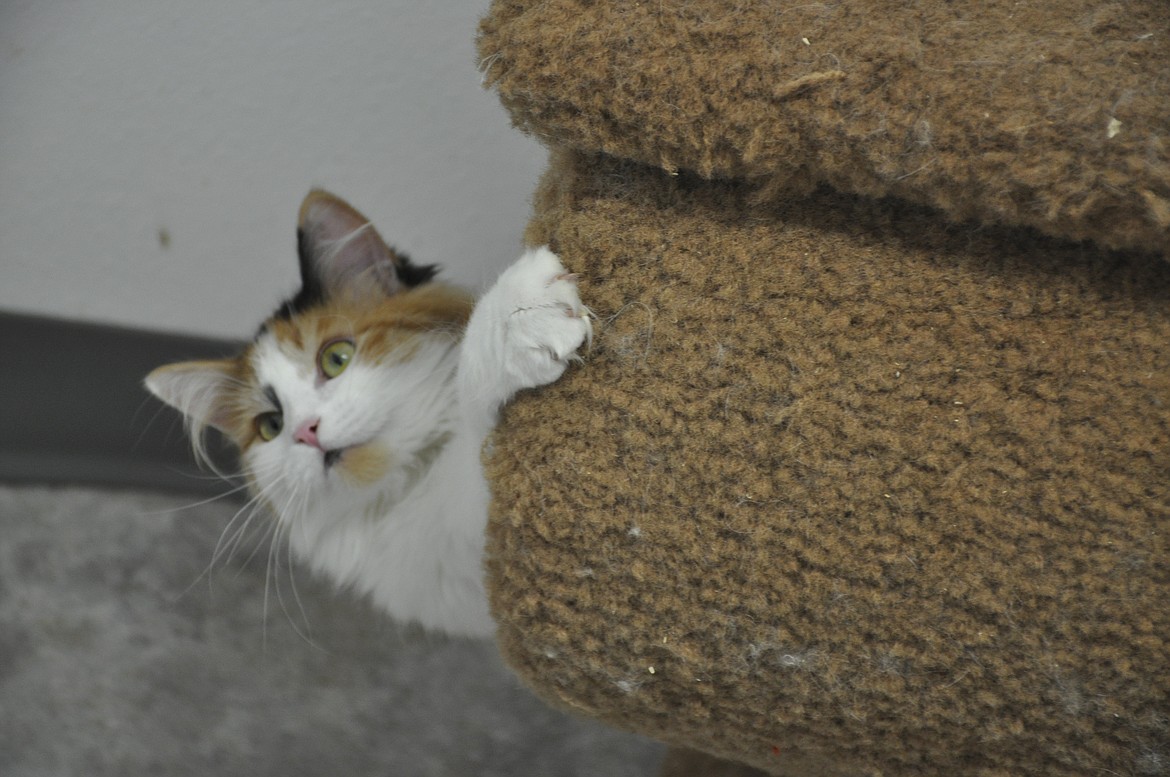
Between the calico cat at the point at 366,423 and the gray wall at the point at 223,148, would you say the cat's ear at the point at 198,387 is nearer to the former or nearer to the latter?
the calico cat at the point at 366,423

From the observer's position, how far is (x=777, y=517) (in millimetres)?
727

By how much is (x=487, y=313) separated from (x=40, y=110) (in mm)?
1005

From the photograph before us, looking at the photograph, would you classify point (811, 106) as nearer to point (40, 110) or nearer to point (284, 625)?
point (40, 110)

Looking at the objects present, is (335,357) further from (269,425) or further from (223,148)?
(223,148)

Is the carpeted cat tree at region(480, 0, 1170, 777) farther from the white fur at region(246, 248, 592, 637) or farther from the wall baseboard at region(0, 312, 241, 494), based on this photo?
the wall baseboard at region(0, 312, 241, 494)

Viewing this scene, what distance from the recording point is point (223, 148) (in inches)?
57.6

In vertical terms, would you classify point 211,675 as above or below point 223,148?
below

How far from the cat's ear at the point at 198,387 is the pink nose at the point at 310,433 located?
0.87 ft

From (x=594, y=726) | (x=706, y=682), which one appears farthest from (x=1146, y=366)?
(x=594, y=726)

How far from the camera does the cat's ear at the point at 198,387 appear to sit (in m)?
1.25

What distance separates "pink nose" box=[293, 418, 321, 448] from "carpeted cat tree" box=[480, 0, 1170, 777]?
35cm

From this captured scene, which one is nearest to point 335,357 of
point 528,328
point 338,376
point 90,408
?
point 338,376

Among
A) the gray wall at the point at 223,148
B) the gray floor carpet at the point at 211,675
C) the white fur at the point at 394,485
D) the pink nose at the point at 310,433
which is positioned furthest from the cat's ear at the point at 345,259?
the gray floor carpet at the point at 211,675

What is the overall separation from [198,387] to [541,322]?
0.74 meters
